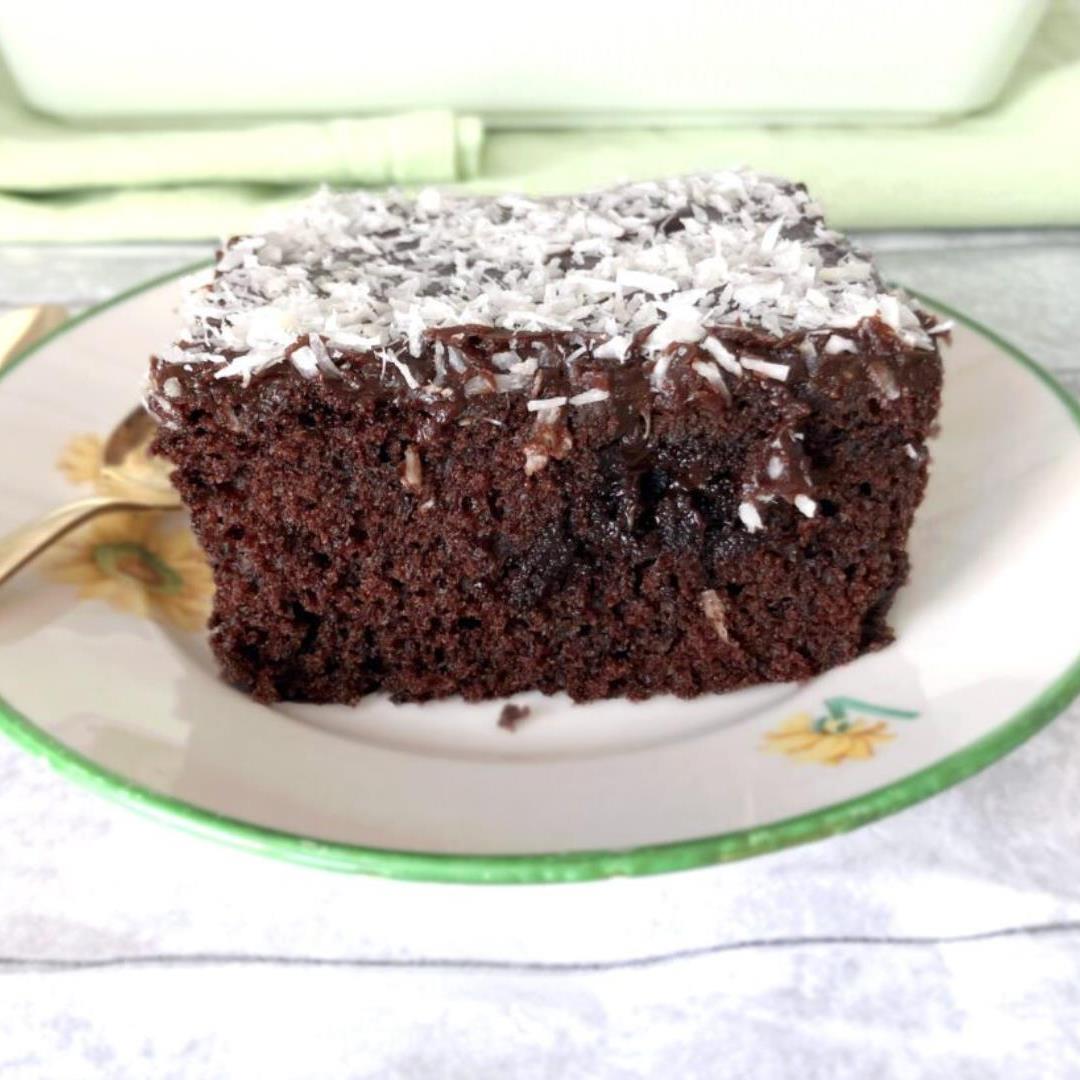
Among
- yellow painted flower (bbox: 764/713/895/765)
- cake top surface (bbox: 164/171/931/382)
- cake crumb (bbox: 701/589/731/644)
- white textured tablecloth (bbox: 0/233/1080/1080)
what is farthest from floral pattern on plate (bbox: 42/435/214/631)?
yellow painted flower (bbox: 764/713/895/765)

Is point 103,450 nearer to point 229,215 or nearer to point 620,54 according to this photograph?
point 229,215

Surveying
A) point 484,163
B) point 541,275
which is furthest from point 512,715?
point 484,163

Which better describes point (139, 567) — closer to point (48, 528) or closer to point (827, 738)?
point (48, 528)

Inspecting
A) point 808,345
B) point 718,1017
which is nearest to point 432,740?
point 718,1017

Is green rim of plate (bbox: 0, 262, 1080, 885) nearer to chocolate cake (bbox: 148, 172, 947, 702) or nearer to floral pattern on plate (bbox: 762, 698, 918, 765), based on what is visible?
floral pattern on plate (bbox: 762, 698, 918, 765)

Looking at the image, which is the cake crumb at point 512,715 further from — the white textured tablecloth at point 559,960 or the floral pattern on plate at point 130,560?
the floral pattern on plate at point 130,560

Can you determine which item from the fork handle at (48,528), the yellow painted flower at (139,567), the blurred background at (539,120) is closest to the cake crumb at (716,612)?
the yellow painted flower at (139,567)

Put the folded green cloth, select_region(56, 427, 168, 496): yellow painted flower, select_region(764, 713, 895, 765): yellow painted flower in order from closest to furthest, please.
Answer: select_region(764, 713, 895, 765): yellow painted flower
select_region(56, 427, 168, 496): yellow painted flower
the folded green cloth
